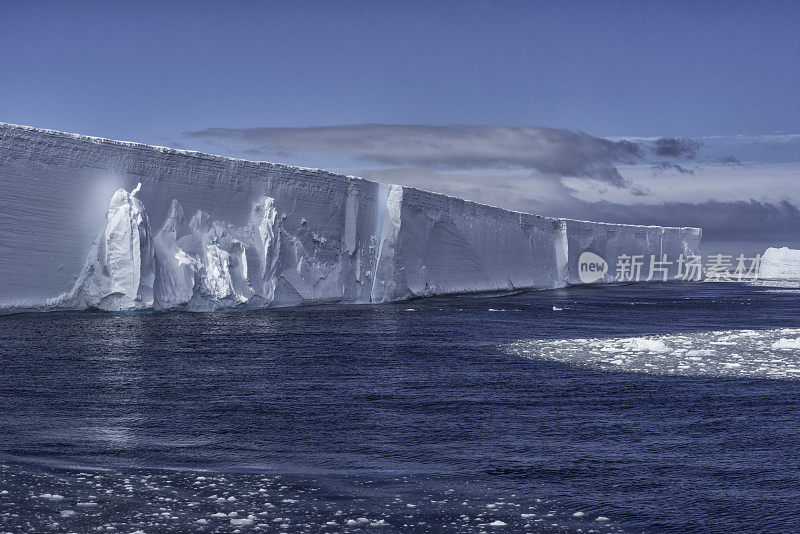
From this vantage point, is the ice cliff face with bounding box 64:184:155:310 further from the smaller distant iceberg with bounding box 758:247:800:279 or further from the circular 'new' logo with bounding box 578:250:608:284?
the smaller distant iceberg with bounding box 758:247:800:279

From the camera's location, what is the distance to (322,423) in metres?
6.20

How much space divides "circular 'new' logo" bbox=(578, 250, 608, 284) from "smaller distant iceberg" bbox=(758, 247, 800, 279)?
63.2ft

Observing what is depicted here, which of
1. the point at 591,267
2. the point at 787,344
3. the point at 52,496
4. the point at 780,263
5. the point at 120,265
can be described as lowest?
the point at 52,496

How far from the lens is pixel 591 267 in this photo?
3819 cm

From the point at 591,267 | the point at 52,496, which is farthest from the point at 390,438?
the point at 591,267

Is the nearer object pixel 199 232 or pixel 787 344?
pixel 787 344

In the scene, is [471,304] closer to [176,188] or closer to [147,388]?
[176,188]

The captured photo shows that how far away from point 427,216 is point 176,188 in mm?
8148

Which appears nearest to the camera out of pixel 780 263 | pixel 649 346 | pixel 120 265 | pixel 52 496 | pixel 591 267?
pixel 52 496

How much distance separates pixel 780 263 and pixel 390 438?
174 ft

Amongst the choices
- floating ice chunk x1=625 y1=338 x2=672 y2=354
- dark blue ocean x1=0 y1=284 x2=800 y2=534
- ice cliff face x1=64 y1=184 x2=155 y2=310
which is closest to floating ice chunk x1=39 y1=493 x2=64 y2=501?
dark blue ocean x1=0 y1=284 x2=800 y2=534

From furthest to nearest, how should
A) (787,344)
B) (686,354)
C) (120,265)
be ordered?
(120,265) < (787,344) < (686,354)

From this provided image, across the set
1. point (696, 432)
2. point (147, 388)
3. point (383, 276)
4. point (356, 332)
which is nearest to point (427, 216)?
point (383, 276)

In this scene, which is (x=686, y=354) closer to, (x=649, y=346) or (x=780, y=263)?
(x=649, y=346)
